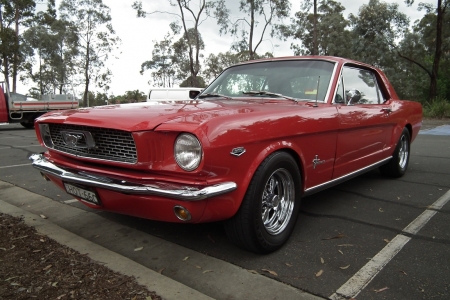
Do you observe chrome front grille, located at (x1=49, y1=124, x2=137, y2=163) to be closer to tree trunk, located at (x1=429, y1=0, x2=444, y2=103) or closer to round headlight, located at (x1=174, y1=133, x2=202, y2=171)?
round headlight, located at (x1=174, y1=133, x2=202, y2=171)

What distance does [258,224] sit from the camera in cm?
243

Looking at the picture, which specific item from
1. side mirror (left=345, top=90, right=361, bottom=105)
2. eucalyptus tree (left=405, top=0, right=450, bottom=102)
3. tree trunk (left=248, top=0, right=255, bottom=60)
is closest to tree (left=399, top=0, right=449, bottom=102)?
eucalyptus tree (left=405, top=0, right=450, bottom=102)

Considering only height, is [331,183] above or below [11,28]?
below

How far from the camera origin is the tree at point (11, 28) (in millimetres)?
23316

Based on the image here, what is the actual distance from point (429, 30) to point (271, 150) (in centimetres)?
3301

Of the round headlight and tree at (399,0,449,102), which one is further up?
tree at (399,0,449,102)

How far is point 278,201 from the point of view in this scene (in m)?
2.79

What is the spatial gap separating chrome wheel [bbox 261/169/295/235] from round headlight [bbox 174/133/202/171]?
0.72 m

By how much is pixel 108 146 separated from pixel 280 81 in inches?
73.9

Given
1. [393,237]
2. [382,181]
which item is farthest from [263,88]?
[382,181]

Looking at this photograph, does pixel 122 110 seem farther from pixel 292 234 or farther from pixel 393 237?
pixel 393 237

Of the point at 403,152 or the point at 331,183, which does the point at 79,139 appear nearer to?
the point at 331,183

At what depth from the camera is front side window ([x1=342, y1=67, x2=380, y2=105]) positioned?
3.48 meters

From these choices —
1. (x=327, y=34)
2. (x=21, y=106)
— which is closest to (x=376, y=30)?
(x=327, y=34)
